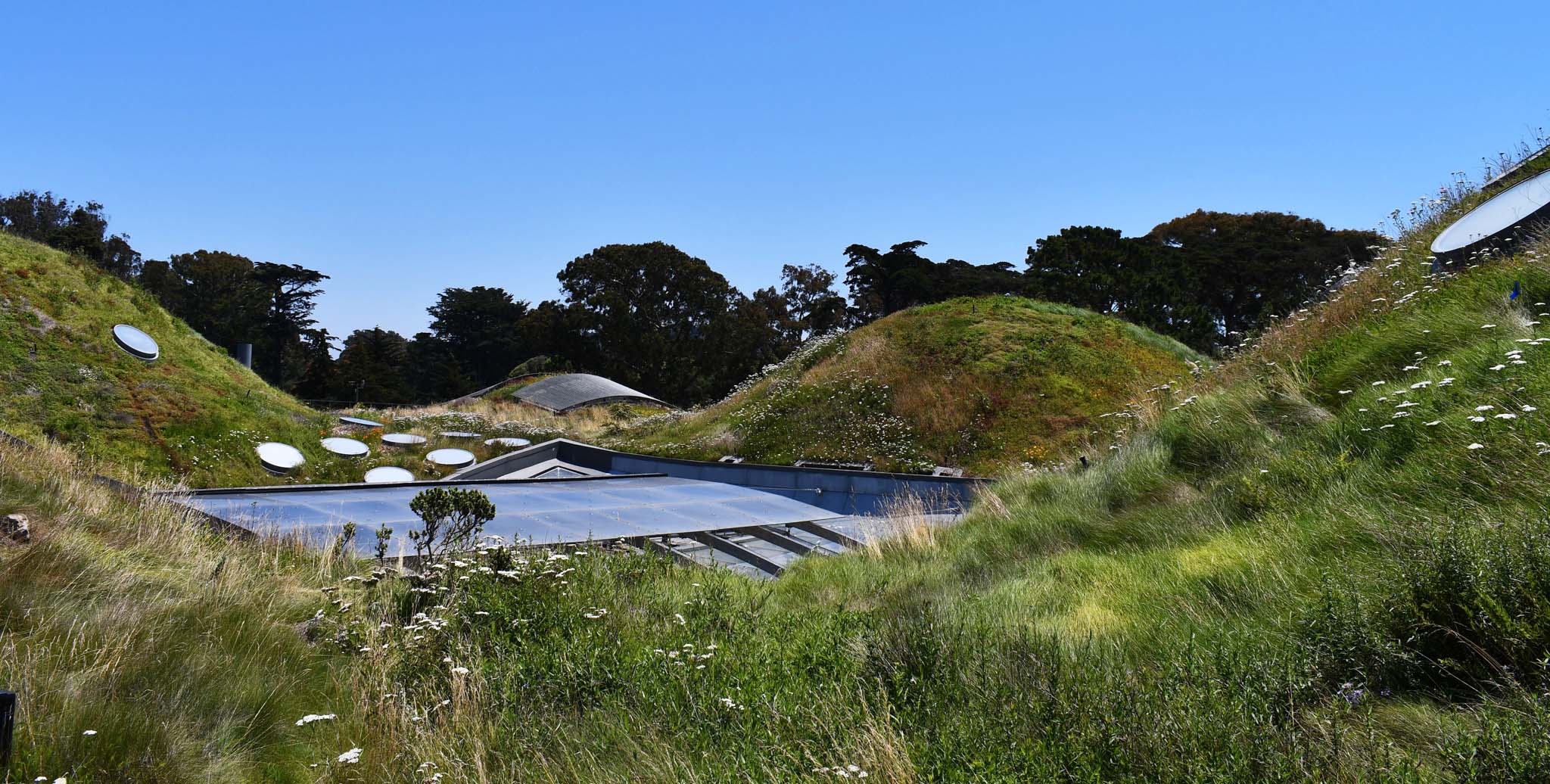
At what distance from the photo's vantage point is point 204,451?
1669cm

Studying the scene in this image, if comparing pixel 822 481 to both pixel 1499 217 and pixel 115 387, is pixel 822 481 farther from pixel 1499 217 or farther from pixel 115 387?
pixel 115 387

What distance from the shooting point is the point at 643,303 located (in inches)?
2146

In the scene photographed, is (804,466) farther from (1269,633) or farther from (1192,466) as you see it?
(1269,633)

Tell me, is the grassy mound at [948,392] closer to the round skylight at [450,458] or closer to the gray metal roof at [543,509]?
the round skylight at [450,458]

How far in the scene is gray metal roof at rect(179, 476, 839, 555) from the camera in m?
10.4

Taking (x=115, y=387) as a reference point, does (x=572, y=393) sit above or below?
above

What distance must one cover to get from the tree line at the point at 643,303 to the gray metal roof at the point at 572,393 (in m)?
11.3

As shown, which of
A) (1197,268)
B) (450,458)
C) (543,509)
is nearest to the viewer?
(543,509)

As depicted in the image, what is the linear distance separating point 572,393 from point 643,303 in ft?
59.2

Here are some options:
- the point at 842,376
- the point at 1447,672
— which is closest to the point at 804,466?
the point at 842,376

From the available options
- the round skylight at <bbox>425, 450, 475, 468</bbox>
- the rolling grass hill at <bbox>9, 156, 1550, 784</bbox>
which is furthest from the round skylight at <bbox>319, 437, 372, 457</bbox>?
the rolling grass hill at <bbox>9, 156, 1550, 784</bbox>

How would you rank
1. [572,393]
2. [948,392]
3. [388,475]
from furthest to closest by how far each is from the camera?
[572,393] → [948,392] → [388,475]

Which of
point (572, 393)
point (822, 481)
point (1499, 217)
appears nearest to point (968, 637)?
point (1499, 217)

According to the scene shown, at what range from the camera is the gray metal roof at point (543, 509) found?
1041 centimetres
